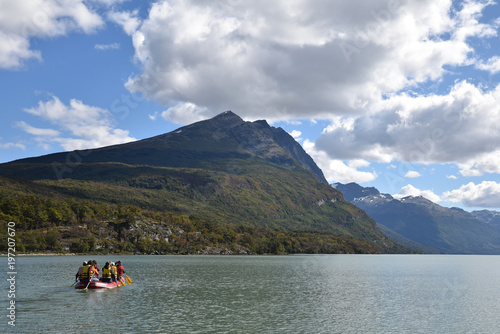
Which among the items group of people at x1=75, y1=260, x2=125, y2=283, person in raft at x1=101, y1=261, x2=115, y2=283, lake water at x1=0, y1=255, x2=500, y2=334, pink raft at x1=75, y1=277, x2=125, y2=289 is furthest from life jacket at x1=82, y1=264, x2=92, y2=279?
person in raft at x1=101, y1=261, x2=115, y2=283

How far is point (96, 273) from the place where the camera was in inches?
3374

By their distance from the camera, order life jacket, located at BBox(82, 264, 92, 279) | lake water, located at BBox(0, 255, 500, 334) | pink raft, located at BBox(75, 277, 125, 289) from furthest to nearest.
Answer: life jacket, located at BBox(82, 264, 92, 279) < pink raft, located at BBox(75, 277, 125, 289) < lake water, located at BBox(0, 255, 500, 334)

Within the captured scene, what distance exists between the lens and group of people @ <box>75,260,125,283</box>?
3209 inches

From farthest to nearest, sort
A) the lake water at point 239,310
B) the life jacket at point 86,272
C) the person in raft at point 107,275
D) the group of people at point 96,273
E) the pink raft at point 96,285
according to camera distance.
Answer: the person in raft at point 107,275 → the group of people at point 96,273 → the life jacket at point 86,272 → the pink raft at point 96,285 → the lake water at point 239,310

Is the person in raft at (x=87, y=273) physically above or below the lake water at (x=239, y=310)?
above

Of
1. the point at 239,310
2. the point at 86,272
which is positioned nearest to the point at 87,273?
the point at 86,272

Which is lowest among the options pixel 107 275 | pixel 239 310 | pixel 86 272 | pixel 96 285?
pixel 239 310

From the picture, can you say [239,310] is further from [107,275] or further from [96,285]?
[107,275]

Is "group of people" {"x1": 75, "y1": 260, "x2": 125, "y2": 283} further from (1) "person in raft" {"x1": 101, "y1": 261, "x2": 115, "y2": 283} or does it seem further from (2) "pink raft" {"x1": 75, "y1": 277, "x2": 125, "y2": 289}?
(2) "pink raft" {"x1": 75, "y1": 277, "x2": 125, "y2": 289}

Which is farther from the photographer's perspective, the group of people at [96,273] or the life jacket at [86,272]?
the group of people at [96,273]

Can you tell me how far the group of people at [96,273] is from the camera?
81500 millimetres

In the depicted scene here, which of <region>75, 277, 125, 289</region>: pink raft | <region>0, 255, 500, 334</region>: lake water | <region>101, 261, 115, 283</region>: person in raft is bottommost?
<region>0, 255, 500, 334</region>: lake water

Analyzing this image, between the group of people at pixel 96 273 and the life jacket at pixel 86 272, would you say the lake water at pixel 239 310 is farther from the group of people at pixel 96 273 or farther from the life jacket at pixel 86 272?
the life jacket at pixel 86 272

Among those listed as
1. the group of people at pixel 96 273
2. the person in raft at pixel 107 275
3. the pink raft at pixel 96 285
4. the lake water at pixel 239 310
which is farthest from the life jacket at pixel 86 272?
the person in raft at pixel 107 275
